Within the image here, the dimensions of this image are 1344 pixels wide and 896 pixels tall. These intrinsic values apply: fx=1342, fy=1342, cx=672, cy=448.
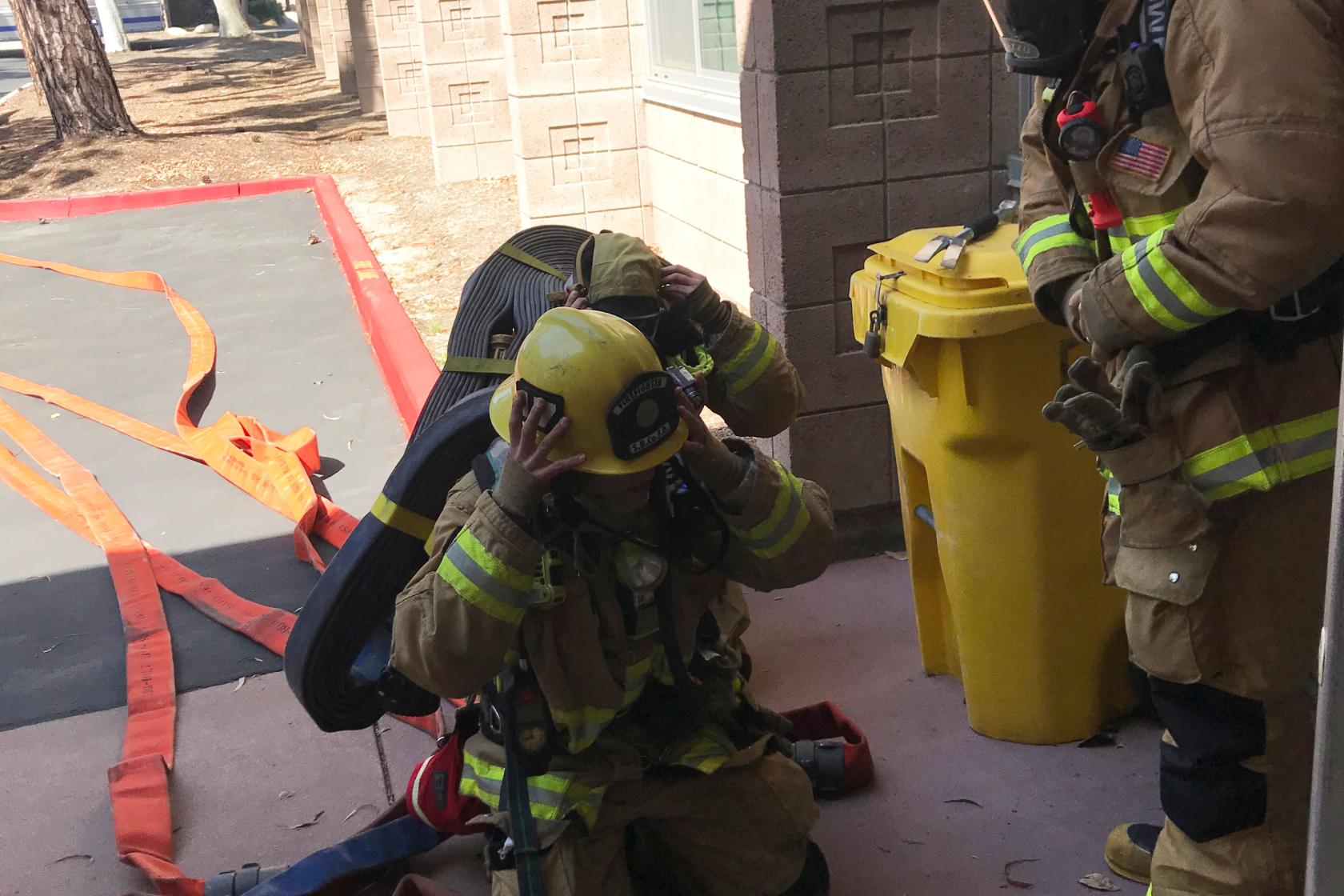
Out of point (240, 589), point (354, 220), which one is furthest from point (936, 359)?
point (354, 220)

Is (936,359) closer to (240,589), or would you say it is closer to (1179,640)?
(1179,640)

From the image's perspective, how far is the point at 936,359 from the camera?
3.21 m

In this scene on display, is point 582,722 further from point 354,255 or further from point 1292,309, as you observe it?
point 354,255

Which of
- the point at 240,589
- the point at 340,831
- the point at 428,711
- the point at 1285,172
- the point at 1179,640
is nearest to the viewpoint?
the point at 1285,172

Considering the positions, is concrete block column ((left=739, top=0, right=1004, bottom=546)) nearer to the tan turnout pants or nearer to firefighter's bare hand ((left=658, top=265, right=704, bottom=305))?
firefighter's bare hand ((left=658, top=265, right=704, bottom=305))

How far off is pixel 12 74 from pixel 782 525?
3494 centimetres

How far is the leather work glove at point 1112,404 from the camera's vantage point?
2.28 meters

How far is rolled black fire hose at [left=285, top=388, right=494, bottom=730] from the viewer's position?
2.93 m

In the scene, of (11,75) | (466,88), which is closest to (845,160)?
(466,88)

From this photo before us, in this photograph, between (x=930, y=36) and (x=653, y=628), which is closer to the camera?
(x=653, y=628)

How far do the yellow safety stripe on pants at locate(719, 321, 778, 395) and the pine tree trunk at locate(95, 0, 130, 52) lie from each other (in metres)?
36.8

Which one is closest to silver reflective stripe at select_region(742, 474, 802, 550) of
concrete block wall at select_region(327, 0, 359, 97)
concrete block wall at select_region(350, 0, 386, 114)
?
concrete block wall at select_region(350, 0, 386, 114)

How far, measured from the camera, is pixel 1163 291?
2.20 m

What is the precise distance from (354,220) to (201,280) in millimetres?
1870
